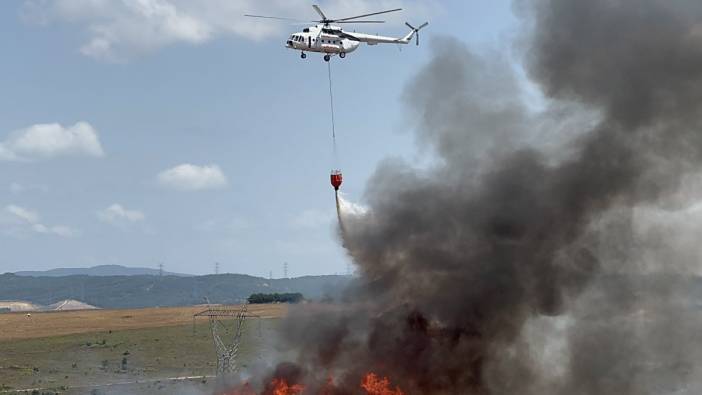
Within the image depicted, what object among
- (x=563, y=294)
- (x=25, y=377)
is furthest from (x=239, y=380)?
(x=25, y=377)

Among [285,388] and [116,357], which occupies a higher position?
[116,357]

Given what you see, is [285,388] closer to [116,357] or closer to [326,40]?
[326,40]

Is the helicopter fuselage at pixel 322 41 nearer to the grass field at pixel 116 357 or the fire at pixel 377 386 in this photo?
the fire at pixel 377 386

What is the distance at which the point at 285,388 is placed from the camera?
64562 mm

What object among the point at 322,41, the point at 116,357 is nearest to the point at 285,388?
the point at 322,41

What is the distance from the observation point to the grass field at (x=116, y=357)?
134 meters

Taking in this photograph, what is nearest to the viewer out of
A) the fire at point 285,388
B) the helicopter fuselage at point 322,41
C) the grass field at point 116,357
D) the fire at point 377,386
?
the fire at point 377,386

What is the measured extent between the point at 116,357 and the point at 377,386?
10939 centimetres

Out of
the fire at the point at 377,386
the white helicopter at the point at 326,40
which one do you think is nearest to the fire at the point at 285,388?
the fire at the point at 377,386

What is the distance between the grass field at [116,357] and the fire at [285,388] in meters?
58.0

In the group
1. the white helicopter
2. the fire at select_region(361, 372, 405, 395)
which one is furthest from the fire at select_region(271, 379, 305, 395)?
the white helicopter

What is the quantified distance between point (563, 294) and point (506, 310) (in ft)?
16.3

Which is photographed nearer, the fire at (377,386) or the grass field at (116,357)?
the fire at (377,386)

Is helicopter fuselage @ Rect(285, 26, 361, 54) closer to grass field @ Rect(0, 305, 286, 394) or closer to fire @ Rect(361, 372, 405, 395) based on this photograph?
fire @ Rect(361, 372, 405, 395)
